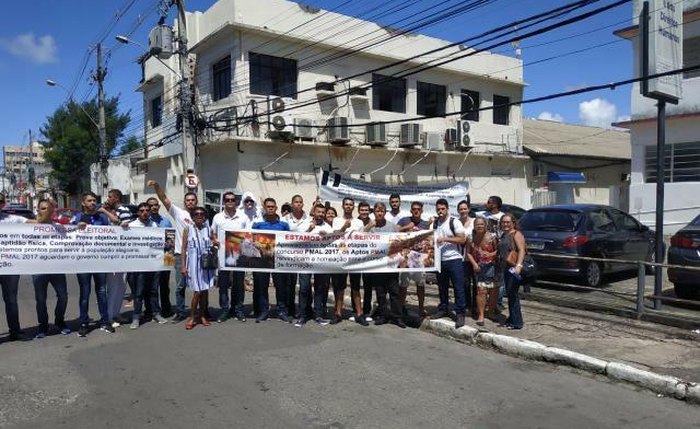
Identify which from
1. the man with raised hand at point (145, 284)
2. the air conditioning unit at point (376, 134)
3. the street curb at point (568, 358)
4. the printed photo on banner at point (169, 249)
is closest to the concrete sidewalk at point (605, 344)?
the street curb at point (568, 358)

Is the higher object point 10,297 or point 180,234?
point 180,234

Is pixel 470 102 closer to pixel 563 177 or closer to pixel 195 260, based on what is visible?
pixel 563 177

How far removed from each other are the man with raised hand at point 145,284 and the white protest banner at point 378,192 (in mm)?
6815

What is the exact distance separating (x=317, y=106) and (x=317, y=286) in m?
13.9

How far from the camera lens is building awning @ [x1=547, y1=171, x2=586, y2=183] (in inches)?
1062

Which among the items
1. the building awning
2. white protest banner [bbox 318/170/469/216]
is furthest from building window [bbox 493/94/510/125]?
white protest banner [bbox 318/170/469/216]

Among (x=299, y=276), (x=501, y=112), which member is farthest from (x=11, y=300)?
(x=501, y=112)

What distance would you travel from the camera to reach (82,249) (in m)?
7.32

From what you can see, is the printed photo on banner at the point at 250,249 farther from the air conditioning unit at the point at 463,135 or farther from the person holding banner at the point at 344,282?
the air conditioning unit at the point at 463,135

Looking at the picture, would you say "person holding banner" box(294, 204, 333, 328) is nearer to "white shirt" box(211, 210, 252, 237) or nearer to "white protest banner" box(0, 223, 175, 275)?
"white shirt" box(211, 210, 252, 237)

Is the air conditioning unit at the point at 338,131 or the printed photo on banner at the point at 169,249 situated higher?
the air conditioning unit at the point at 338,131

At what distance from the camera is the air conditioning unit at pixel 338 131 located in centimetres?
2023

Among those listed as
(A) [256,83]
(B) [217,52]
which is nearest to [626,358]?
(A) [256,83]

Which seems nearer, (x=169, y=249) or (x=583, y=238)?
(x=169, y=249)
